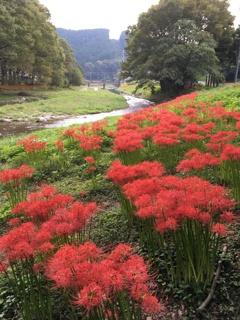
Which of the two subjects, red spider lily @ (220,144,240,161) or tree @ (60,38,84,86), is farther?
tree @ (60,38,84,86)

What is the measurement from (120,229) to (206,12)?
34702 millimetres

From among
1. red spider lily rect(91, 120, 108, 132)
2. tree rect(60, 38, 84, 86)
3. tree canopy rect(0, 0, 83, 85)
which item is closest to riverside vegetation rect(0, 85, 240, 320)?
red spider lily rect(91, 120, 108, 132)

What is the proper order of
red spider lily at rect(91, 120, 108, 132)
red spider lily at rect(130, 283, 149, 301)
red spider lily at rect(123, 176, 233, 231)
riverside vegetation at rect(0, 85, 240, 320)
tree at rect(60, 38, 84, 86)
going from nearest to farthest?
red spider lily at rect(130, 283, 149, 301), riverside vegetation at rect(0, 85, 240, 320), red spider lily at rect(123, 176, 233, 231), red spider lily at rect(91, 120, 108, 132), tree at rect(60, 38, 84, 86)

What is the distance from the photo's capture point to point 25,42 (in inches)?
1270

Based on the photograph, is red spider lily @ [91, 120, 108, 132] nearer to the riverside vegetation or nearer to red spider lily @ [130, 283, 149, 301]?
the riverside vegetation

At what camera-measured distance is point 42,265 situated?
2889 mm

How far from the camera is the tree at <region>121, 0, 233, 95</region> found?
27.7m

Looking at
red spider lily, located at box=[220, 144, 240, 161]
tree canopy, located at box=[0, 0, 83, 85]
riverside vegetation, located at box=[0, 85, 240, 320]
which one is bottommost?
riverside vegetation, located at box=[0, 85, 240, 320]

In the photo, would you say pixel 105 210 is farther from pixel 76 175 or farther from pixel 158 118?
pixel 158 118

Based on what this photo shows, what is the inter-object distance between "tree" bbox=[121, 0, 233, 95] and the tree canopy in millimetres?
11833

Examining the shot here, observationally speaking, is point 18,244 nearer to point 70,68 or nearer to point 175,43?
point 175,43

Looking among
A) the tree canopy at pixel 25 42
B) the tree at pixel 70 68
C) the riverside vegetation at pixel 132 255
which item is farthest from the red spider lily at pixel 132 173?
the tree at pixel 70 68

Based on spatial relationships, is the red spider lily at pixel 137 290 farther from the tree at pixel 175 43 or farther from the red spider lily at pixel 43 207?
the tree at pixel 175 43

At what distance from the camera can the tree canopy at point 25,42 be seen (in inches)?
1136
